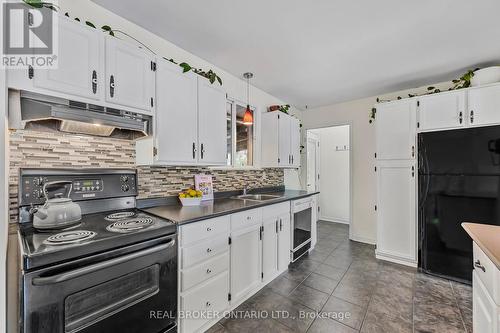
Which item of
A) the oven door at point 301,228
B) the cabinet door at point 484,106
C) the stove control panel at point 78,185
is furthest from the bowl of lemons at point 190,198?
the cabinet door at point 484,106

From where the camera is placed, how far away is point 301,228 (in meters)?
2.95

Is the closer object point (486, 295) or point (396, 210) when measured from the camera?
point (486, 295)

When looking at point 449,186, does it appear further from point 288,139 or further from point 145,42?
point 145,42

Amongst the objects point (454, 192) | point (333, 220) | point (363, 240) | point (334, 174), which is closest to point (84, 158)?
point (454, 192)

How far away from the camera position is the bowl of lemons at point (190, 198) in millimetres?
2104

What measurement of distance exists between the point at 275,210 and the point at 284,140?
1.38 meters

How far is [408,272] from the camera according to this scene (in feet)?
8.93

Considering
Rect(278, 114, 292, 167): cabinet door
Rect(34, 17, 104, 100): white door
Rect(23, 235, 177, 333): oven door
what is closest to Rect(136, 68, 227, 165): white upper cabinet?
Rect(34, 17, 104, 100): white door

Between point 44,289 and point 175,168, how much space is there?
4.58 feet

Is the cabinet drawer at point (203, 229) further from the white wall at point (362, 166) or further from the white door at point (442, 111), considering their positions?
the white wall at point (362, 166)

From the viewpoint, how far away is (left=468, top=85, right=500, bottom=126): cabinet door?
2.39m

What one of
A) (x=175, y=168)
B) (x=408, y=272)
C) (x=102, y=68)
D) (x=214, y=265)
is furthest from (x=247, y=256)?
(x=408, y=272)

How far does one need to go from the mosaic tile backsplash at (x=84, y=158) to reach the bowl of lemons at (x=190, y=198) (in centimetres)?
15

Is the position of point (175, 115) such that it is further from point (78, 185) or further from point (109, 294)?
point (109, 294)
